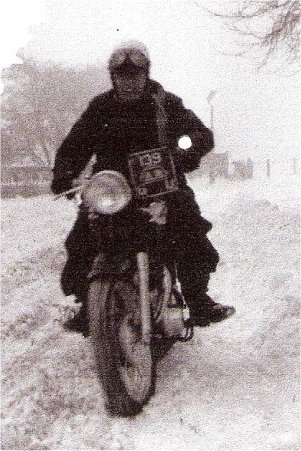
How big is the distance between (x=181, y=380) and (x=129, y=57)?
210cm

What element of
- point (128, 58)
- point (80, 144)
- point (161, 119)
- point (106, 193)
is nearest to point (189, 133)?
point (161, 119)

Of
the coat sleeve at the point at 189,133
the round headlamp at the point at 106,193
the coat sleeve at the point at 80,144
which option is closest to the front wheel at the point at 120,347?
the round headlamp at the point at 106,193

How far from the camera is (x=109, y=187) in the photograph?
3.35 meters

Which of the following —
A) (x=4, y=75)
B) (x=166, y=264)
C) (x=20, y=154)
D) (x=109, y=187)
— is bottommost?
(x=20, y=154)

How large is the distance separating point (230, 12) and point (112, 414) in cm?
911

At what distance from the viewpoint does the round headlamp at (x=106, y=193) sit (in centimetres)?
334

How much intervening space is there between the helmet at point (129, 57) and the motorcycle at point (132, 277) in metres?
0.58

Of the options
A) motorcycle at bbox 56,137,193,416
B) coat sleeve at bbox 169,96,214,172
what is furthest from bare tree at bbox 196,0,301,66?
motorcycle at bbox 56,137,193,416

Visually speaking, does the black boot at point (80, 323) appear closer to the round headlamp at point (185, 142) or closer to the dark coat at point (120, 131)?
the dark coat at point (120, 131)

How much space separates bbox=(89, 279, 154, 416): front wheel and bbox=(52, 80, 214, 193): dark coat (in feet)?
3.05

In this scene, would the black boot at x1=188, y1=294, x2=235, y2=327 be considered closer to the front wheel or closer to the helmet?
the front wheel

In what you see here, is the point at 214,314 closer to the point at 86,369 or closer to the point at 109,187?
the point at 86,369

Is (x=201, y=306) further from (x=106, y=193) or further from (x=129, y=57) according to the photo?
(x=129, y=57)

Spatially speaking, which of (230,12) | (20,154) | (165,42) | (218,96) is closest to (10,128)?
(20,154)
